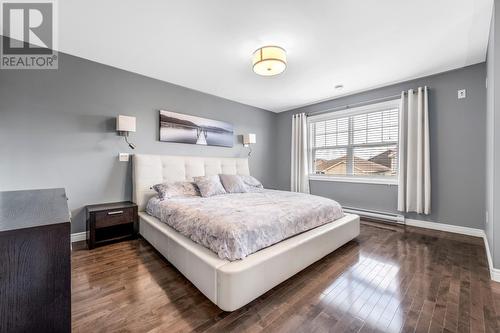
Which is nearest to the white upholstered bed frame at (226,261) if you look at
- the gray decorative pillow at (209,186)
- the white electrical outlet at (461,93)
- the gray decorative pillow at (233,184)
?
the gray decorative pillow at (209,186)

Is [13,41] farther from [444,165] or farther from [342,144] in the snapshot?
[444,165]

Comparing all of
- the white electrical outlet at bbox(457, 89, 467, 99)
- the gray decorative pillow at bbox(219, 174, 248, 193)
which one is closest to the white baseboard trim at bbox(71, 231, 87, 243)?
the gray decorative pillow at bbox(219, 174, 248, 193)

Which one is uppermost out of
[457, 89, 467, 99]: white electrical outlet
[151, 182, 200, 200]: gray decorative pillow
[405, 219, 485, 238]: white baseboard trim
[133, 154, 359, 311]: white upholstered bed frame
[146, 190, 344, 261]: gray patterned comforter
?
[457, 89, 467, 99]: white electrical outlet

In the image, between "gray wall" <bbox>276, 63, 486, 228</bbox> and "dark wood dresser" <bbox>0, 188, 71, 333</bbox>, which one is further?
"gray wall" <bbox>276, 63, 486, 228</bbox>

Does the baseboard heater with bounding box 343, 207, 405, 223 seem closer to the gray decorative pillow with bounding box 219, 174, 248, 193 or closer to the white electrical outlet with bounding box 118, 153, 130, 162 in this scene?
the gray decorative pillow with bounding box 219, 174, 248, 193

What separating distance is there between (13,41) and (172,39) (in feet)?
6.07

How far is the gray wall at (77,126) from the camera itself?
7.97 feet

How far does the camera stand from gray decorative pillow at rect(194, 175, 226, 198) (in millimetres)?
3146

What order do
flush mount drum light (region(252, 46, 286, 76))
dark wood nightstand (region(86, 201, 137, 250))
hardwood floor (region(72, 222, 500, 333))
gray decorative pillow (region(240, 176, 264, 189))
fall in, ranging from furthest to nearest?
1. gray decorative pillow (region(240, 176, 264, 189))
2. dark wood nightstand (region(86, 201, 137, 250))
3. flush mount drum light (region(252, 46, 286, 76))
4. hardwood floor (region(72, 222, 500, 333))

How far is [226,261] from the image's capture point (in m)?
1.59

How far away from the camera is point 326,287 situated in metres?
1.85

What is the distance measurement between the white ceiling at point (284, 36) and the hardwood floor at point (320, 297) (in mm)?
2491

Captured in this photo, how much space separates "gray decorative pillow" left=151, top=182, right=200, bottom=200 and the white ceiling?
1.73 meters

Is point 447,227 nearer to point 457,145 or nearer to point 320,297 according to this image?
point 457,145
